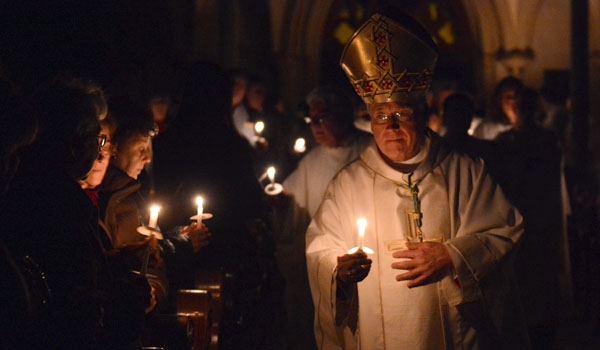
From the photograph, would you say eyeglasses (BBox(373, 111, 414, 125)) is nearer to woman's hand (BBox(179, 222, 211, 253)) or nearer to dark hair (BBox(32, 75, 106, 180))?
woman's hand (BBox(179, 222, 211, 253))

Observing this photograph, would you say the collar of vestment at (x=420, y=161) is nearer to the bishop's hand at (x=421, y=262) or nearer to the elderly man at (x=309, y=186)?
the bishop's hand at (x=421, y=262)

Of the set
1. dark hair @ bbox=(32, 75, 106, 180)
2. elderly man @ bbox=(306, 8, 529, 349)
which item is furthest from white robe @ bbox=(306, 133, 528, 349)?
dark hair @ bbox=(32, 75, 106, 180)

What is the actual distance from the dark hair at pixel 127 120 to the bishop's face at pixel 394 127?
1.25 m

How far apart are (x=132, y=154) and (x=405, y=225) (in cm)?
153

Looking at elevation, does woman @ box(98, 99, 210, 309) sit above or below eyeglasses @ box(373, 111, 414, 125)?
below

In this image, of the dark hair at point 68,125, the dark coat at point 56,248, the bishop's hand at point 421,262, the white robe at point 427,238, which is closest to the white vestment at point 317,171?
the white robe at point 427,238

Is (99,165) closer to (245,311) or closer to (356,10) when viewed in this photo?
(245,311)

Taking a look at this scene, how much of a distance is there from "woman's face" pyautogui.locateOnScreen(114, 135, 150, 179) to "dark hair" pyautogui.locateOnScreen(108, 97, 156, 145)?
24mm

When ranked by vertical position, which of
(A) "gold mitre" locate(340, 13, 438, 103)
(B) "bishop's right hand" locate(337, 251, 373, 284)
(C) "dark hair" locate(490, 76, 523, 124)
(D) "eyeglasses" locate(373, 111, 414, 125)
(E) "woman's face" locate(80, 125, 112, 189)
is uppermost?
(C) "dark hair" locate(490, 76, 523, 124)

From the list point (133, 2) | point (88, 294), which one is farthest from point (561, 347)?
point (88, 294)

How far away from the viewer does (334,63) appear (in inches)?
659

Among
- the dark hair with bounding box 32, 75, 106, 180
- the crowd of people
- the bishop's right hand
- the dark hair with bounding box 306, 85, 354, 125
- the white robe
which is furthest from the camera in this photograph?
the dark hair with bounding box 306, 85, 354, 125

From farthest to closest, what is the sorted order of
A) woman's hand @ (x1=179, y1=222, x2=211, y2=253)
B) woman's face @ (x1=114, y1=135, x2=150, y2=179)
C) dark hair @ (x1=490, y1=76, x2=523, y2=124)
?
dark hair @ (x1=490, y1=76, x2=523, y2=124), woman's face @ (x1=114, y1=135, x2=150, y2=179), woman's hand @ (x1=179, y1=222, x2=211, y2=253)

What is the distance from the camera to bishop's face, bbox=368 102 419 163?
466 centimetres
